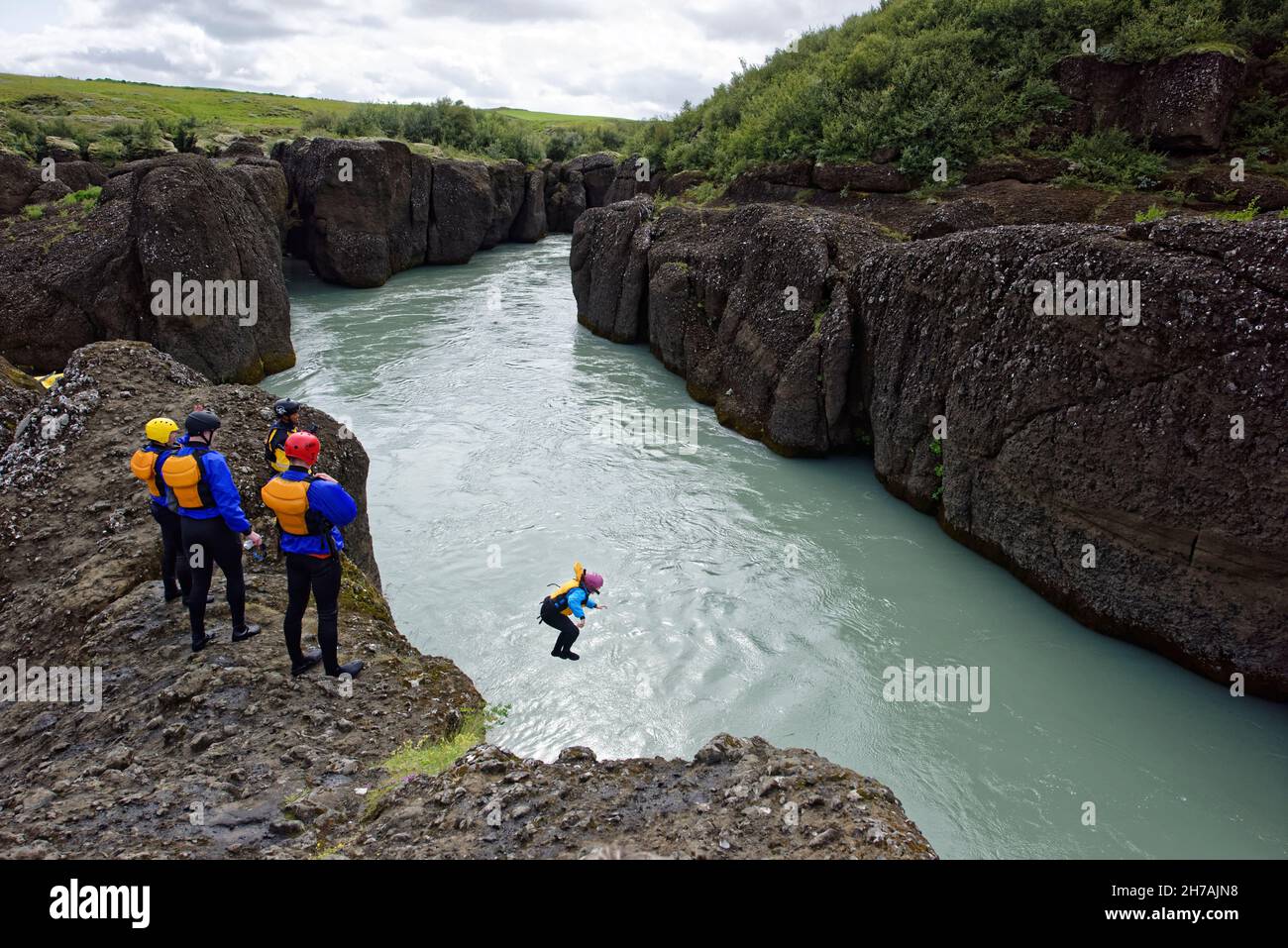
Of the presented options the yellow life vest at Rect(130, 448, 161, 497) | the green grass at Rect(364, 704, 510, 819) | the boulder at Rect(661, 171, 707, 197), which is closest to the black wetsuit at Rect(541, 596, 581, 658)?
the green grass at Rect(364, 704, 510, 819)

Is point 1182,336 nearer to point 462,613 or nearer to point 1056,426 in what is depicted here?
point 1056,426

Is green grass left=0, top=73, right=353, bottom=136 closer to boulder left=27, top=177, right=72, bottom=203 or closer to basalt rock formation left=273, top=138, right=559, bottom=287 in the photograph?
basalt rock formation left=273, top=138, right=559, bottom=287

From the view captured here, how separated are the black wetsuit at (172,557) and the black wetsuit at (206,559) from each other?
19 cm

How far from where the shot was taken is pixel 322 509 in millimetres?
5395

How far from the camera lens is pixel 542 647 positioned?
870 centimetres

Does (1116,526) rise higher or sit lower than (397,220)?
lower

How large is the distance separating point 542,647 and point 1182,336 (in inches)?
310

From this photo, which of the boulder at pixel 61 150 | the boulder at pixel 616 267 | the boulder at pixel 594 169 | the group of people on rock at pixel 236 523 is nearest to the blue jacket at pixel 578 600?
the group of people on rock at pixel 236 523

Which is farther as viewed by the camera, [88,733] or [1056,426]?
[1056,426]

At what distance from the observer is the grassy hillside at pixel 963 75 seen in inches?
570

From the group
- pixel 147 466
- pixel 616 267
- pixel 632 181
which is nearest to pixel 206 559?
pixel 147 466

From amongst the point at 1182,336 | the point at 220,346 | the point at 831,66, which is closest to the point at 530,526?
the point at 1182,336

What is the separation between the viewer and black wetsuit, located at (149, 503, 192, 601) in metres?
6.17
